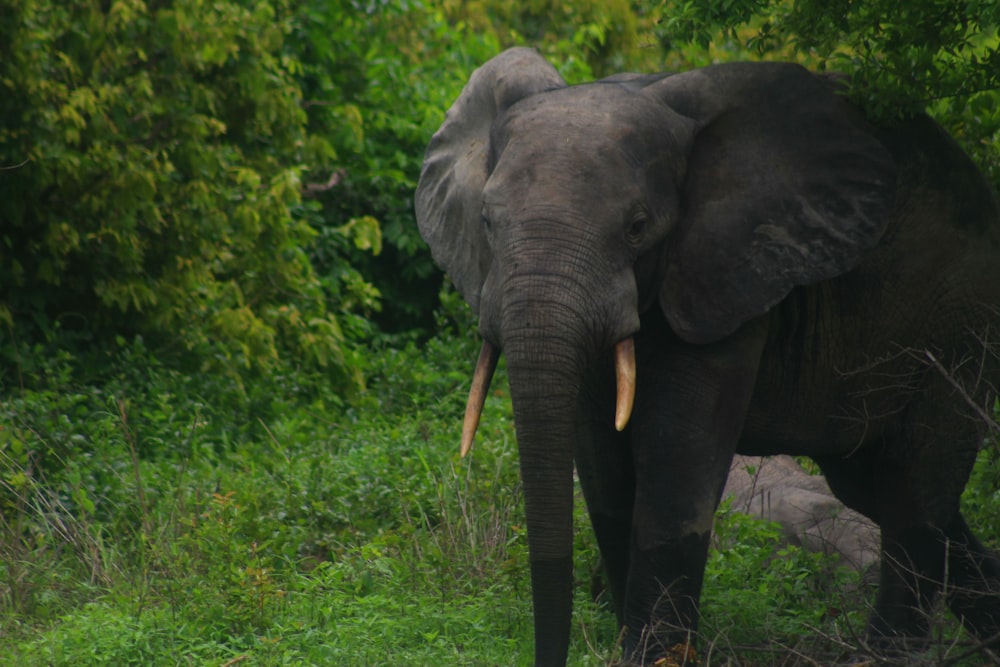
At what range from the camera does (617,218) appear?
15.5 feet

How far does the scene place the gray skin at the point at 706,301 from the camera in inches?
183

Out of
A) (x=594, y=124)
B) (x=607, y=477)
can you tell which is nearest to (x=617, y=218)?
(x=594, y=124)

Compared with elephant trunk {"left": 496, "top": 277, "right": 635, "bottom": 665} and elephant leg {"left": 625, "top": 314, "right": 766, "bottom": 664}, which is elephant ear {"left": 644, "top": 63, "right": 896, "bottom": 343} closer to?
elephant leg {"left": 625, "top": 314, "right": 766, "bottom": 664}

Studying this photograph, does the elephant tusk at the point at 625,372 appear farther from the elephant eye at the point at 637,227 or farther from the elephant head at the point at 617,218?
the elephant eye at the point at 637,227

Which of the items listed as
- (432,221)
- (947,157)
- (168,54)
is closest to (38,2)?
(168,54)

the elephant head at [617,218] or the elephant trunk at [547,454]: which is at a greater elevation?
the elephant head at [617,218]

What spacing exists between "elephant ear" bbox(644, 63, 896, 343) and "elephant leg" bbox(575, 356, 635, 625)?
1.91 ft

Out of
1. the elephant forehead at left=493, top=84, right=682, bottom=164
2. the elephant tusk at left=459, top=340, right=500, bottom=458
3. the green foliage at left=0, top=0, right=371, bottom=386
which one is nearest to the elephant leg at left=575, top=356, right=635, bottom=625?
the elephant tusk at left=459, top=340, right=500, bottom=458

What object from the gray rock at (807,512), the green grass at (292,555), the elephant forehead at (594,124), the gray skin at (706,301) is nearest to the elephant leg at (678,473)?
the gray skin at (706,301)

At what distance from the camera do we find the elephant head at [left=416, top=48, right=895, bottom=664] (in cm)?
459

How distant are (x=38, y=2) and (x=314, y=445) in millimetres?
2756

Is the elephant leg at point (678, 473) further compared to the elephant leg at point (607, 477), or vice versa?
Result: the elephant leg at point (607, 477)

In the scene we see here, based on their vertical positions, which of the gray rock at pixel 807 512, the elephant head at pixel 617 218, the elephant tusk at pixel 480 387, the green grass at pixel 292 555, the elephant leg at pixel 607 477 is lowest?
the gray rock at pixel 807 512

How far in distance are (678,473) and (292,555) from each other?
221cm
